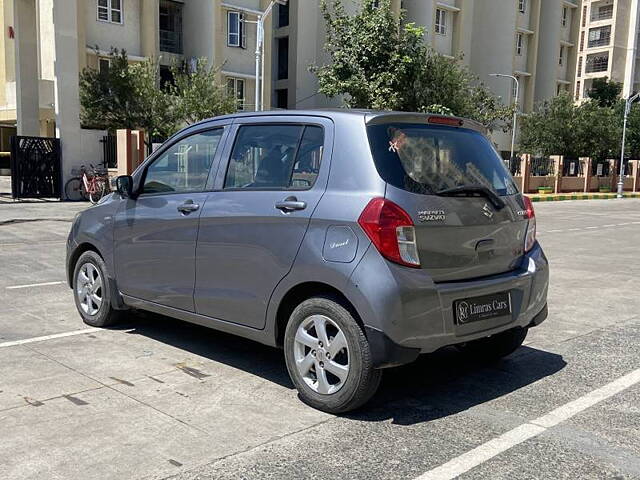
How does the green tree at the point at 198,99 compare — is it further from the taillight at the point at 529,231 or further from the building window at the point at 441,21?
the building window at the point at 441,21

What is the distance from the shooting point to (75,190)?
22.6m

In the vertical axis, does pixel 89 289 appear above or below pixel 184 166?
below

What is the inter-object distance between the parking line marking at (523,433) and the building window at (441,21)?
149 feet

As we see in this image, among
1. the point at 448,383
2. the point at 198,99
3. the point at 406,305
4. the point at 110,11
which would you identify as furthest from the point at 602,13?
the point at 406,305

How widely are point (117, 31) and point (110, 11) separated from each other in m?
0.91

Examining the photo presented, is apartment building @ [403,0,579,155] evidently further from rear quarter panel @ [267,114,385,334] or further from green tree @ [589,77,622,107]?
rear quarter panel @ [267,114,385,334]

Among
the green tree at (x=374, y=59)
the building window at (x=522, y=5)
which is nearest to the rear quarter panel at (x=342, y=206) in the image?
the green tree at (x=374, y=59)

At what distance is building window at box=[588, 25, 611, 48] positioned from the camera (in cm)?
7781

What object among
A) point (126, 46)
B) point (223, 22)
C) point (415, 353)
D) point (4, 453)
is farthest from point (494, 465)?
point (223, 22)

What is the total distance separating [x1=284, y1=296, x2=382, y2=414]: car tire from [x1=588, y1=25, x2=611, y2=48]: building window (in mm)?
83974

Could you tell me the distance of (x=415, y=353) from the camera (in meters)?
4.08

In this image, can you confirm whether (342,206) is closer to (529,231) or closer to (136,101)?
(529,231)

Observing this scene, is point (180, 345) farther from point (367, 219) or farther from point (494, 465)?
point (494, 465)

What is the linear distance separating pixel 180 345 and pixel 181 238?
1.11m
